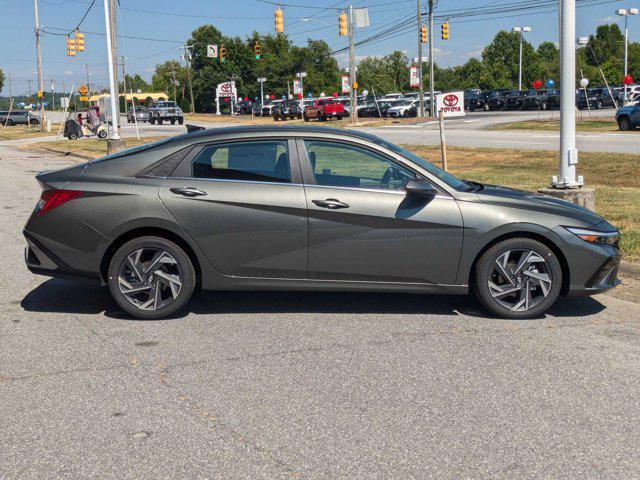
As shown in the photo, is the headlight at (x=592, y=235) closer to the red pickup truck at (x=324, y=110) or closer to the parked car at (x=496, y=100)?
the red pickup truck at (x=324, y=110)

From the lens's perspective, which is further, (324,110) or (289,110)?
(289,110)

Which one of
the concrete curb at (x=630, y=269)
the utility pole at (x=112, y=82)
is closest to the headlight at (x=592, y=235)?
the concrete curb at (x=630, y=269)

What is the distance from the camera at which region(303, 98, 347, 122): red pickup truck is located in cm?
5781

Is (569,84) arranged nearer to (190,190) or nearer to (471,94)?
(190,190)

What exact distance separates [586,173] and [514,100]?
53.1m

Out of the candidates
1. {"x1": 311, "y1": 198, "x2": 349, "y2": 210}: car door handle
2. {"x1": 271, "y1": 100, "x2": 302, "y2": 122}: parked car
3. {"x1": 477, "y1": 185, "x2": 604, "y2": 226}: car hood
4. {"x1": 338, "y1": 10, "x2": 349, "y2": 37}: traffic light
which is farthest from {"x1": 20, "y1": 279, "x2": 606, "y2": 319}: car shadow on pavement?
{"x1": 271, "y1": 100, "x2": 302, "y2": 122}: parked car

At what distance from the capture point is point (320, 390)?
188 inches

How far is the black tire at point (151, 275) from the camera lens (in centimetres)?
631

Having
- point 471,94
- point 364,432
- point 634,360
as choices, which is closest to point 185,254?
point 364,432

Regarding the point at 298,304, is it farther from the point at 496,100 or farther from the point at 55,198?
the point at 496,100

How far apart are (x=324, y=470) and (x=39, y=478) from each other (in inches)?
51.6

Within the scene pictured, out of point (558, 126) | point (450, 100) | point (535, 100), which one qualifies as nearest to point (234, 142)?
point (450, 100)

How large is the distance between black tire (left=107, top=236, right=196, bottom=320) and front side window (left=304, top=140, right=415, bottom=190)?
4.10 ft

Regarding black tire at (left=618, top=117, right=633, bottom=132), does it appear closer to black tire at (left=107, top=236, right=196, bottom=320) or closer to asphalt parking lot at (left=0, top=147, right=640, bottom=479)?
asphalt parking lot at (left=0, top=147, right=640, bottom=479)
